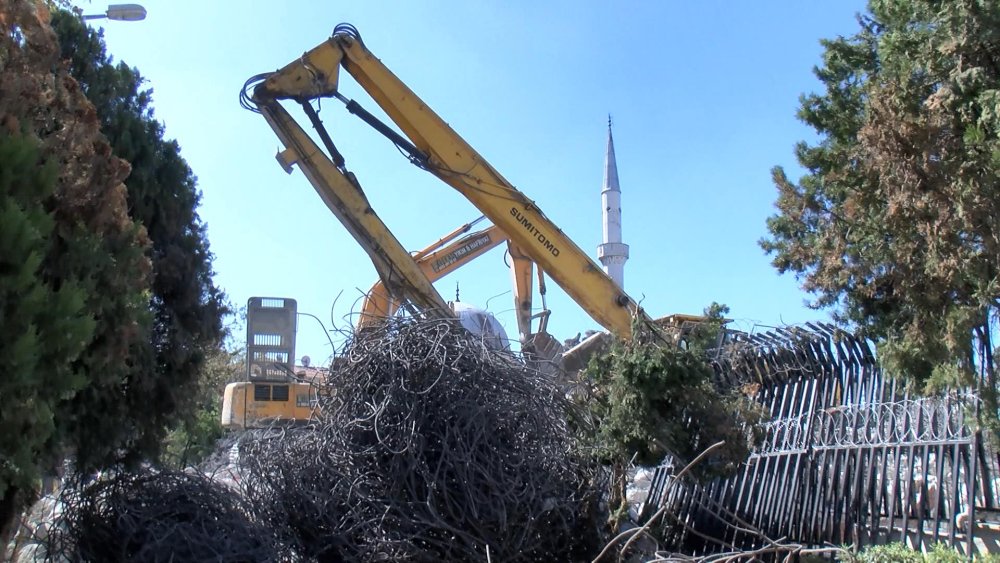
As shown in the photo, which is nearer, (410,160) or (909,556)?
(909,556)

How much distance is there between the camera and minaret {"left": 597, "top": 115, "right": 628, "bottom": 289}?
45750 mm

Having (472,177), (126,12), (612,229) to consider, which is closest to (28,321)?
(126,12)

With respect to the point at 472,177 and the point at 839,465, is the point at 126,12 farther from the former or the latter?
the point at 839,465

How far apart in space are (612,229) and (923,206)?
41.9 m

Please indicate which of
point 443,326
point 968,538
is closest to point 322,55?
point 443,326

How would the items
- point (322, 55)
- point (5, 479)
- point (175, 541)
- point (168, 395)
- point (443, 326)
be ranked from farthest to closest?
point (322, 55)
point (443, 326)
point (168, 395)
point (175, 541)
point (5, 479)

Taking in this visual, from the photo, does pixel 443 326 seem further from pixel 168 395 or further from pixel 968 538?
pixel 968 538

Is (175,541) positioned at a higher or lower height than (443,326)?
lower

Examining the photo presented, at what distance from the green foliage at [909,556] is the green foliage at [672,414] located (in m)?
1.72

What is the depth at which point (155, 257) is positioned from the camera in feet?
23.9

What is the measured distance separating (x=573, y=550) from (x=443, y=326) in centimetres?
237

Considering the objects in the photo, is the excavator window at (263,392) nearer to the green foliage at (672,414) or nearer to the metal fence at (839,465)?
the metal fence at (839,465)

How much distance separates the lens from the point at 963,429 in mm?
6898

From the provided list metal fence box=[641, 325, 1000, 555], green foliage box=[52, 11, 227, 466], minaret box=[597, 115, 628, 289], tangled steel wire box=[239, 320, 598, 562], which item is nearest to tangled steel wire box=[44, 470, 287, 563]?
green foliage box=[52, 11, 227, 466]
